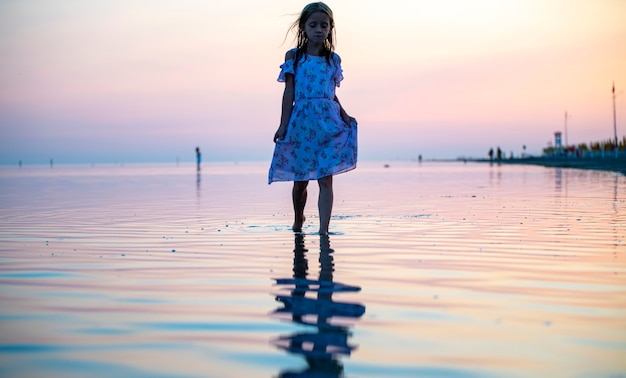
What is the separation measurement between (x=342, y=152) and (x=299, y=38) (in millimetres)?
1130

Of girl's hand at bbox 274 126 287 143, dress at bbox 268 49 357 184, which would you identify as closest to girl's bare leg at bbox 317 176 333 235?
dress at bbox 268 49 357 184

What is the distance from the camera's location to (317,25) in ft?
22.0

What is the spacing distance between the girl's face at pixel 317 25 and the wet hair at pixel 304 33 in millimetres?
35

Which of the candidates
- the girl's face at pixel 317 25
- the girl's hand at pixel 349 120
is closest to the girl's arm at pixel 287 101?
the girl's face at pixel 317 25

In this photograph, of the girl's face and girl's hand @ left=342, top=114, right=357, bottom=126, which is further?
girl's hand @ left=342, top=114, right=357, bottom=126

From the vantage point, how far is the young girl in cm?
686

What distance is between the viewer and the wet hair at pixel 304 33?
672cm

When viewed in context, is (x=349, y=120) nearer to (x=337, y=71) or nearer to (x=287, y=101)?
(x=337, y=71)

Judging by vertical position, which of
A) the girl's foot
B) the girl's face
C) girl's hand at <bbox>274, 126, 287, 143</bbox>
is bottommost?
the girl's foot

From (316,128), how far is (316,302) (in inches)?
149

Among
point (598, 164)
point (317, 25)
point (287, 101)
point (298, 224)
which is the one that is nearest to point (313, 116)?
point (287, 101)

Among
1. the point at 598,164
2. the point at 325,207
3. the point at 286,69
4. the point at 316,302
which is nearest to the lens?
the point at 316,302

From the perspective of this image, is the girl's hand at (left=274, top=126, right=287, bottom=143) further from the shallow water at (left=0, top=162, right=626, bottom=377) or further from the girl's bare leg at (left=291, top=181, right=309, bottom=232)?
the shallow water at (left=0, top=162, right=626, bottom=377)

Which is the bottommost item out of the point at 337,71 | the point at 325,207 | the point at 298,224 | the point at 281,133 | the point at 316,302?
the point at 316,302
